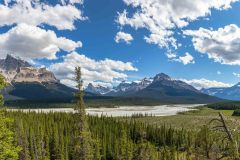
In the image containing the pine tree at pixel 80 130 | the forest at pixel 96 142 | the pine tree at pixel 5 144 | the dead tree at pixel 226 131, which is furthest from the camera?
the pine tree at pixel 80 130

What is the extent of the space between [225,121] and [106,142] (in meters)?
150

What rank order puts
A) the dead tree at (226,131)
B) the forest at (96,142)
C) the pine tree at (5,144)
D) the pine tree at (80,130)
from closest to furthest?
the dead tree at (226,131)
the forest at (96,142)
the pine tree at (5,144)
the pine tree at (80,130)

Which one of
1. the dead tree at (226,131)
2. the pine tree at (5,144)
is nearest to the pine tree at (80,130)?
the pine tree at (5,144)

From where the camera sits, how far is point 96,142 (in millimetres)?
125625

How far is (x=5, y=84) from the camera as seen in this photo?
26.1 m

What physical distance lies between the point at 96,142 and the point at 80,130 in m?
94.3

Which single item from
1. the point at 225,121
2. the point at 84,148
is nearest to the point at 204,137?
the point at 225,121

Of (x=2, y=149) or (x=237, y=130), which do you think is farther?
(x=2, y=149)

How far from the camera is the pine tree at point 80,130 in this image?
3241 centimetres

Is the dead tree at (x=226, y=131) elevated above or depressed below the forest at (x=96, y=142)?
above

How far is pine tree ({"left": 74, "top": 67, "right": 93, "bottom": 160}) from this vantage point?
32406 millimetres

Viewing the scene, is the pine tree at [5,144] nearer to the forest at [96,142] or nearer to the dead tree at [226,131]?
the forest at [96,142]

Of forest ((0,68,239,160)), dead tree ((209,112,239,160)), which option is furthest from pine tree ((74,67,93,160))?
dead tree ((209,112,239,160))

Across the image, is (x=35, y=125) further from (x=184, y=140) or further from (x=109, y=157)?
(x=184, y=140)
